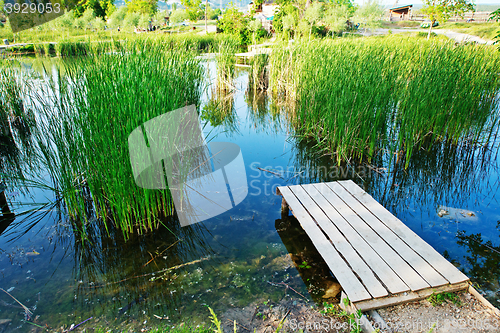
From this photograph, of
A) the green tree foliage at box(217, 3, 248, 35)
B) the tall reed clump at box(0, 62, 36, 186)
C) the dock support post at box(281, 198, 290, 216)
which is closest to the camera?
the dock support post at box(281, 198, 290, 216)

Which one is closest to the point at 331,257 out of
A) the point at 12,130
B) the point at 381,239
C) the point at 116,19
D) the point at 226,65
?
the point at 381,239

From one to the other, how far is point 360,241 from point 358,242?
0.02 m

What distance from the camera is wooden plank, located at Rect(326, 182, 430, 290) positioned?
1769 millimetres

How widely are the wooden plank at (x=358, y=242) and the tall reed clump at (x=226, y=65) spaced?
16.7ft

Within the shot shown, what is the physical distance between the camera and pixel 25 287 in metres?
1.98

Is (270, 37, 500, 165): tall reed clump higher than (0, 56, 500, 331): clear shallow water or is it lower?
higher

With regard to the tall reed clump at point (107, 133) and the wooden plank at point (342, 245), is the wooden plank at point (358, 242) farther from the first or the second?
the tall reed clump at point (107, 133)

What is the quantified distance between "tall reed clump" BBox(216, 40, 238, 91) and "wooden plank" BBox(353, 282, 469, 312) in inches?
250

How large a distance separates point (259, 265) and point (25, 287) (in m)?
1.57

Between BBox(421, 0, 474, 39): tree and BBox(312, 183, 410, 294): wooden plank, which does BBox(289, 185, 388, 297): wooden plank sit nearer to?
BBox(312, 183, 410, 294): wooden plank

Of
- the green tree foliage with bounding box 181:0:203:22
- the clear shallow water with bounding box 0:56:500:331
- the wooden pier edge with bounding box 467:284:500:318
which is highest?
the green tree foliage with bounding box 181:0:203:22

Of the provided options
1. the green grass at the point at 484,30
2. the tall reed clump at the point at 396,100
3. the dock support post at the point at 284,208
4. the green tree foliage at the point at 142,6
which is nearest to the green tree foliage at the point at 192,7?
the green tree foliage at the point at 142,6

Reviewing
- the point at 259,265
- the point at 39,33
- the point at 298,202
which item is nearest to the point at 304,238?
the point at 298,202

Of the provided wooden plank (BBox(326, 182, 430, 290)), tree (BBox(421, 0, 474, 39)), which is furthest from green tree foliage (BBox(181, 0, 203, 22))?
wooden plank (BBox(326, 182, 430, 290))
